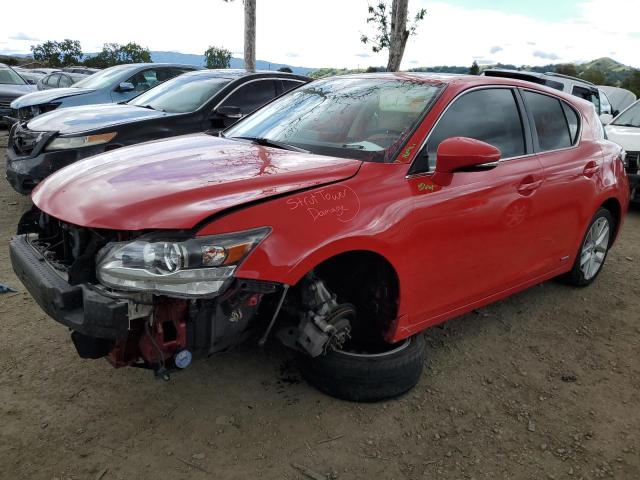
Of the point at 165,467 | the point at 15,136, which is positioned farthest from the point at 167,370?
the point at 15,136

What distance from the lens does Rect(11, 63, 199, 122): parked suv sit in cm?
775

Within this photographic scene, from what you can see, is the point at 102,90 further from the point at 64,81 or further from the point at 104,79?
the point at 64,81

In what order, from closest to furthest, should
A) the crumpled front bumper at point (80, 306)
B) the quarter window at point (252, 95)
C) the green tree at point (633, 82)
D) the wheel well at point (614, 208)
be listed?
the crumpled front bumper at point (80, 306) < the wheel well at point (614, 208) < the quarter window at point (252, 95) < the green tree at point (633, 82)

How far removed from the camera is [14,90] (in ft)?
41.5

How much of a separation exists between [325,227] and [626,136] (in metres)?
7.19

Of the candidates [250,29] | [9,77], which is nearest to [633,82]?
[250,29]

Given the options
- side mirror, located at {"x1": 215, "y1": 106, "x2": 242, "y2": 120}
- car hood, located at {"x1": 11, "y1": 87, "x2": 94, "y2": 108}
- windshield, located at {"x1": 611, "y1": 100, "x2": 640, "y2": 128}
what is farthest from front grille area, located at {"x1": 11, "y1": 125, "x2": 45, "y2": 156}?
windshield, located at {"x1": 611, "y1": 100, "x2": 640, "y2": 128}

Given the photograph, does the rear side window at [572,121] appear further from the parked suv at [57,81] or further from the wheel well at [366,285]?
the parked suv at [57,81]

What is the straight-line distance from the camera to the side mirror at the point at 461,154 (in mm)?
2719

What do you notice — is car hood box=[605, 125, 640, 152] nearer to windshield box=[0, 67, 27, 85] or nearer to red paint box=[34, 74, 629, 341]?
red paint box=[34, 74, 629, 341]

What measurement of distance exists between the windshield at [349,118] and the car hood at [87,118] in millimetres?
2514

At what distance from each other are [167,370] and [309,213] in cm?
90

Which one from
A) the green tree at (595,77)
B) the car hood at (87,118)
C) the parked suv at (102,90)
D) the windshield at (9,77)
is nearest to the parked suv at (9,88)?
the windshield at (9,77)

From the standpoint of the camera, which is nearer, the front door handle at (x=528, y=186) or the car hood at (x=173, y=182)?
the car hood at (x=173, y=182)
